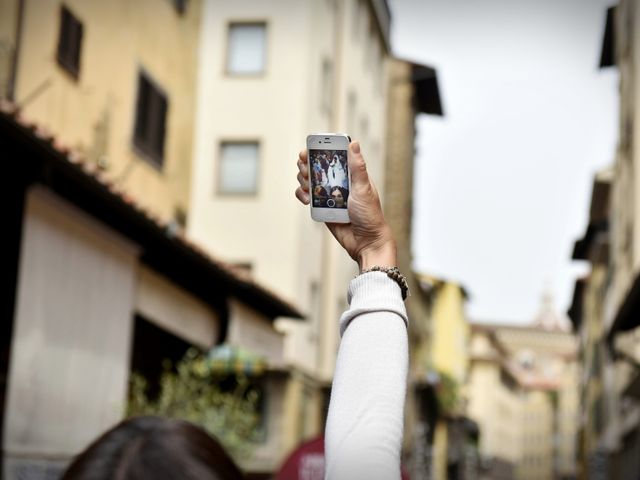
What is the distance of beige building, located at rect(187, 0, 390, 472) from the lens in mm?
31906

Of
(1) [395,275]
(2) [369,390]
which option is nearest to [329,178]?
(1) [395,275]

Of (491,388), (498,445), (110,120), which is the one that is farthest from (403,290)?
(498,445)

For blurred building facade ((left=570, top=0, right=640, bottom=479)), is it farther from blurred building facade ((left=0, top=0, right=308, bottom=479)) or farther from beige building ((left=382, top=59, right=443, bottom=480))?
beige building ((left=382, top=59, right=443, bottom=480))

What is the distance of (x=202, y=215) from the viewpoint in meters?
32.6

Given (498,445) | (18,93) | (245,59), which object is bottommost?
(498,445)

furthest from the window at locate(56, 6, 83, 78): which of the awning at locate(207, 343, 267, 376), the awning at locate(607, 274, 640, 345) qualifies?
the awning at locate(607, 274, 640, 345)

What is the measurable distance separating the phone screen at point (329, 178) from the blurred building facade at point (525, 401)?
100242 millimetres

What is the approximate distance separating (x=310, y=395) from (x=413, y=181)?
70.3ft

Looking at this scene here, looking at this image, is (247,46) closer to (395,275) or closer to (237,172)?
(237,172)

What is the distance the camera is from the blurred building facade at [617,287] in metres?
25.0

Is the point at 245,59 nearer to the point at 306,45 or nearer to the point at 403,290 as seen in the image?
the point at 306,45

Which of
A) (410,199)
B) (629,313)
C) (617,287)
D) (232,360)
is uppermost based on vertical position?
(410,199)

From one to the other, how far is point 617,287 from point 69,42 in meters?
20.6

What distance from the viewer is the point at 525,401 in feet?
499
